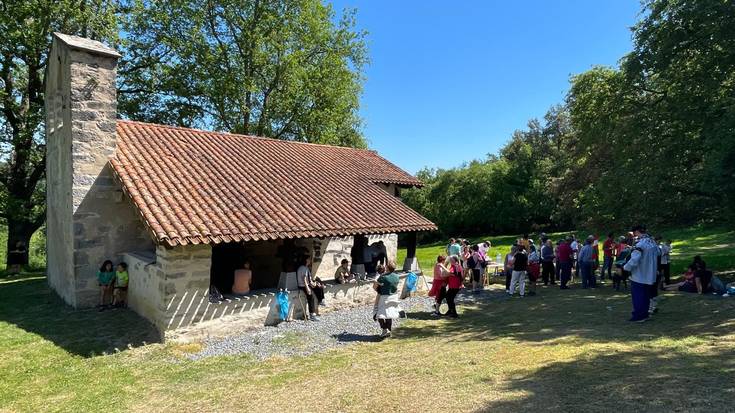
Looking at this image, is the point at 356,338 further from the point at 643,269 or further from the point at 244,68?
the point at 244,68

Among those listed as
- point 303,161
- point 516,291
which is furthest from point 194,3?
point 516,291

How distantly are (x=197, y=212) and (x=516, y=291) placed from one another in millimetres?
9616

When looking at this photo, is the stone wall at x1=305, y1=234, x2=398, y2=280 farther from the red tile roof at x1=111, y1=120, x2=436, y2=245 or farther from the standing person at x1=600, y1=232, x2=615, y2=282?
the standing person at x1=600, y1=232, x2=615, y2=282

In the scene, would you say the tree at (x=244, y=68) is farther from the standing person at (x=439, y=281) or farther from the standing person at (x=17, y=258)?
the standing person at (x=439, y=281)

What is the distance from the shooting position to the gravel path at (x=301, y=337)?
8039 millimetres

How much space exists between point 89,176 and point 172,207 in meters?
2.96

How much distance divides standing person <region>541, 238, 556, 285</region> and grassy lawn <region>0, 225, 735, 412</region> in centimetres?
361

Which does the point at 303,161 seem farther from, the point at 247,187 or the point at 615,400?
the point at 615,400

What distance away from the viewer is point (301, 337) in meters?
8.81

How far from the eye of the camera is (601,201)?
16469 mm

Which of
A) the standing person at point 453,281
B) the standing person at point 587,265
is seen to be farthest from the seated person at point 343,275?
the standing person at point 587,265

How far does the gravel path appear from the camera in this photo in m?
8.04

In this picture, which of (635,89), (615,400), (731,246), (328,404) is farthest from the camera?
(731,246)

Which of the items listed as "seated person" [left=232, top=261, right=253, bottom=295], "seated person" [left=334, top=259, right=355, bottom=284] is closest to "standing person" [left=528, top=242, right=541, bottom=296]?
"seated person" [left=334, top=259, right=355, bottom=284]
